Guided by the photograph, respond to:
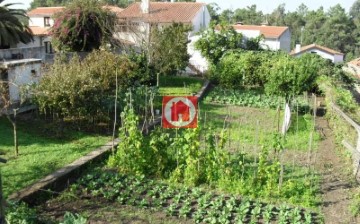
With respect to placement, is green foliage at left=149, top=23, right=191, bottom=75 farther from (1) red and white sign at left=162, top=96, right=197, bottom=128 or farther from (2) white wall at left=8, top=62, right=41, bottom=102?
(1) red and white sign at left=162, top=96, right=197, bottom=128

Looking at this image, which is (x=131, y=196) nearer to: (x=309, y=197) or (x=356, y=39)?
(x=309, y=197)

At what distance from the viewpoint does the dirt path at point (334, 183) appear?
6.23 meters

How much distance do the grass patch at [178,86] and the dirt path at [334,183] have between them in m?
6.53

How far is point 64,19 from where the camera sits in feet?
62.1

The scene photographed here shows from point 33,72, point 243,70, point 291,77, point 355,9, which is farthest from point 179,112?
point 355,9

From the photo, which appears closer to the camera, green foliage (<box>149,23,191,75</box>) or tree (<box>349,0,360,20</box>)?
green foliage (<box>149,23,191,75</box>)

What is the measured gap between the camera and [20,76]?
12.1m

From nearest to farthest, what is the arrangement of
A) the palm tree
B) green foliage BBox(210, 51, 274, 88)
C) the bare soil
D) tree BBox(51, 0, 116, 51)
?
1. the bare soil
2. green foliage BBox(210, 51, 274, 88)
3. tree BBox(51, 0, 116, 51)
4. the palm tree

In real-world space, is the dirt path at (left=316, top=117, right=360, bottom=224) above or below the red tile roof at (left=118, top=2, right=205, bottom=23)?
below

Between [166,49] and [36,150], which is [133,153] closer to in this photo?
[36,150]

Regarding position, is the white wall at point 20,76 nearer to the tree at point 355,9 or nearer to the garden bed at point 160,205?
the garden bed at point 160,205

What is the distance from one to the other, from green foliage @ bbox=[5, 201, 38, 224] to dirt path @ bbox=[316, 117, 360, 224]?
4.21 metres

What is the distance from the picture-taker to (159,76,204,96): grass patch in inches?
624

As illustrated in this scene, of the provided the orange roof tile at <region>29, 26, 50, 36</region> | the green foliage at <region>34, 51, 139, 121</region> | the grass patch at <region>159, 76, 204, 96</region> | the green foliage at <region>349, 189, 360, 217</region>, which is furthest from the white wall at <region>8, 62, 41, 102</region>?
the orange roof tile at <region>29, 26, 50, 36</region>
